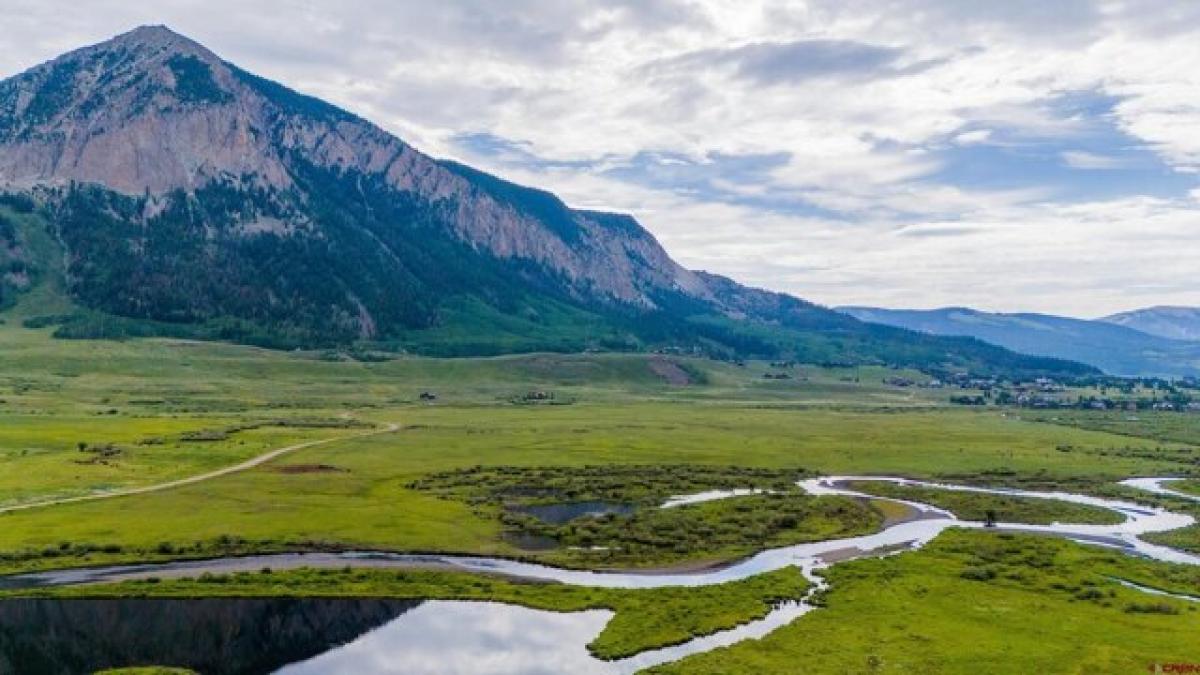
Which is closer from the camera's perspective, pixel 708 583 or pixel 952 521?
pixel 708 583

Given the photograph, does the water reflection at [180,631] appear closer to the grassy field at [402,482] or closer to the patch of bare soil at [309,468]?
the grassy field at [402,482]

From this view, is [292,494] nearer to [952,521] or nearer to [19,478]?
[19,478]

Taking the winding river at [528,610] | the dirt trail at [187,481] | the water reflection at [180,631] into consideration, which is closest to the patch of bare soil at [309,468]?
the dirt trail at [187,481]

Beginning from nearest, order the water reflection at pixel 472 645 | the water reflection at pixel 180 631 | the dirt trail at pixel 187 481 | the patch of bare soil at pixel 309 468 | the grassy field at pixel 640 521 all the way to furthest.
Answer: the water reflection at pixel 472 645 → the water reflection at pixel 180 631 → the grassy field at pixel 640 521 → the dirt trail at pixel 187 481 → the patch of bare soil at pixel 309 468

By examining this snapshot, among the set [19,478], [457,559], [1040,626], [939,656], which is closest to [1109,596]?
[1040,626]

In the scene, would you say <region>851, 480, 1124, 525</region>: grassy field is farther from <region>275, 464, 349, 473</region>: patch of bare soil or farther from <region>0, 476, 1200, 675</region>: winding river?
<region>275, 464, 349, 473</region>: patch of bare soil
